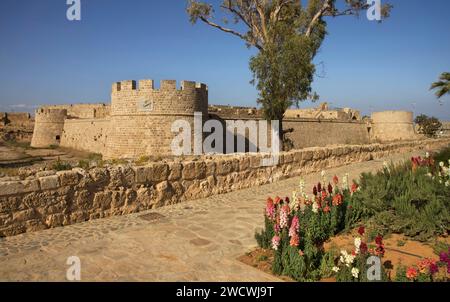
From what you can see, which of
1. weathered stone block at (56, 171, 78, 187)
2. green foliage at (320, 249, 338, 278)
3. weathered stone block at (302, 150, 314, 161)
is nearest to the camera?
green foliage at (320, 249, 338, 278)

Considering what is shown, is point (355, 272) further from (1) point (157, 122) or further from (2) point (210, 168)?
(1) point (157, 122)

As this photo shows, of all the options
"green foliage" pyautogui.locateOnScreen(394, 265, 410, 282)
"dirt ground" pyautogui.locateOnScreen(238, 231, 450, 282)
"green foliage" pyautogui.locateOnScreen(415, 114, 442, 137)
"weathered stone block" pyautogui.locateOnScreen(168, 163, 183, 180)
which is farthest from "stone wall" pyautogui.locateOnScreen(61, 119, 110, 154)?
"green foliage" pyautogui.locateOnScreen(415, 114, 442, 137)

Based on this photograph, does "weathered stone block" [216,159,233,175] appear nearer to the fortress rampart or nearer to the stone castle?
the stone castle

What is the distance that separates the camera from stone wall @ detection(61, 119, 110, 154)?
2556 cm

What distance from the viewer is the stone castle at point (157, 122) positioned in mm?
17094

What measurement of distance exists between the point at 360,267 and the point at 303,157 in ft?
23.7

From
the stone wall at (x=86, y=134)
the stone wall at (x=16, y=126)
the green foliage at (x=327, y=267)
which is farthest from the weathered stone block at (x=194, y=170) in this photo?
the stone wall at (x=16, y=126)

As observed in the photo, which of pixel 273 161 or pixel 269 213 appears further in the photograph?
pixel 273 161

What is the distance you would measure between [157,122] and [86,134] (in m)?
13.3

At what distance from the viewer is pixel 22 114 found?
129ft

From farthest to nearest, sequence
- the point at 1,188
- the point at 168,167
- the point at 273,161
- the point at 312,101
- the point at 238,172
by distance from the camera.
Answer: the point at 312,101 → the point at 273,161 → the point at 238,172 → the point at 168,167 → the point at 1,188

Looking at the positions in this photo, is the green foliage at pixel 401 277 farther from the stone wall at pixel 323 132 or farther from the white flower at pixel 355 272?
the stone wall at pixel 323 132
